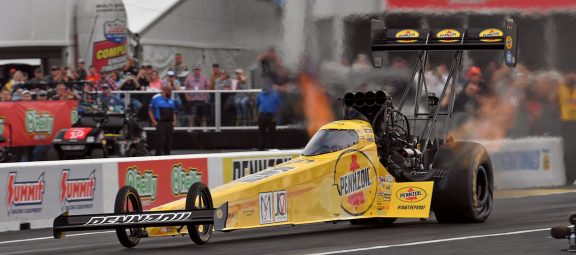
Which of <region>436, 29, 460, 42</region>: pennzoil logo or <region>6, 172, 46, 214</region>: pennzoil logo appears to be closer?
<region>436, 29, 460, 42</region>: pennzoil logo

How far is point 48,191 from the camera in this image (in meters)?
18.4

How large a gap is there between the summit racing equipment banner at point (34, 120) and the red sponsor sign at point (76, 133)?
55 centimetres

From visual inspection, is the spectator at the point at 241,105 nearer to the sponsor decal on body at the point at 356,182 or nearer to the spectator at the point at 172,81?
the spectator at the point at 172,81

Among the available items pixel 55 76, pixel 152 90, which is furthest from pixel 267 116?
pixel 55 76

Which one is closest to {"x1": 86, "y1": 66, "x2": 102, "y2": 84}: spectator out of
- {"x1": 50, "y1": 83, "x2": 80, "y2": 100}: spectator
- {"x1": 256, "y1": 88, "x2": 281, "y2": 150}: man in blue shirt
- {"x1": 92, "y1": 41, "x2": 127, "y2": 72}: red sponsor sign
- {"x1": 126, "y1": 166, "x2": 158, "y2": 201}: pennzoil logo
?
{"x1": 92, "y1": 41, "x2": 127, "y2": 72}: red sponsor sign

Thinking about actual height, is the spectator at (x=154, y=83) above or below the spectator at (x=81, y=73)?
below

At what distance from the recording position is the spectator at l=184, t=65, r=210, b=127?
91.8ft

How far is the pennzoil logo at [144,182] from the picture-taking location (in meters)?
19.2

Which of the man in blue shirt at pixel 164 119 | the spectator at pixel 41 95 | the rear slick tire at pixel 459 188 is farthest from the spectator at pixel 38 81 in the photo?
the rear slick tire at pixel 459 188

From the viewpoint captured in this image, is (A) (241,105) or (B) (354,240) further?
(A) (241,105)

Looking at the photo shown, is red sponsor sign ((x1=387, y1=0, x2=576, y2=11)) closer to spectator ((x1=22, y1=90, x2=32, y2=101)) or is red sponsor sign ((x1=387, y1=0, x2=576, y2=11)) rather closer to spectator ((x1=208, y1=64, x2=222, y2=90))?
spectator ((x1=208, y1=64, x2=222, y2=90))

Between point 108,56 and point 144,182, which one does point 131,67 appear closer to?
point 108,56

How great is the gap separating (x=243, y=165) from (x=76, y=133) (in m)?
6.75

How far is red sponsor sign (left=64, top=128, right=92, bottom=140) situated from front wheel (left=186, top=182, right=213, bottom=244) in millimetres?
12764
